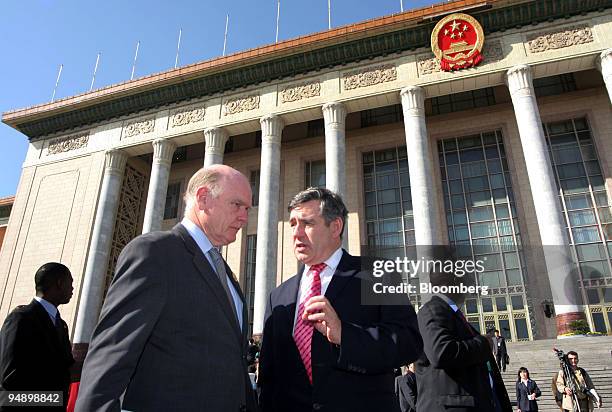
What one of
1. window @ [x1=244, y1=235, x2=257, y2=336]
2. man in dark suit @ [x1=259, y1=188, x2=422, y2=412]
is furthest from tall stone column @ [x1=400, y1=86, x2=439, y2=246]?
man in dark suit @ [x1=259, y1=188, x2=422, y2=412]

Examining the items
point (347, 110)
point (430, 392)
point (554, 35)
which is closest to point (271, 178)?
point (347, 110)

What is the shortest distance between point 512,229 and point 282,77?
12.6 meters

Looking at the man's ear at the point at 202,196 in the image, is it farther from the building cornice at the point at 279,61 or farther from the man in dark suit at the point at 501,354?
the building cornice at the point at 279,61

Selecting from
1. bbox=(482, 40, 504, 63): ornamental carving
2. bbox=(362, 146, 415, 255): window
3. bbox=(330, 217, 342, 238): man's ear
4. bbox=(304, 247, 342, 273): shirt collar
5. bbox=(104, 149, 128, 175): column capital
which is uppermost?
bbox=(482, 40, 504, 63): ornamental carving

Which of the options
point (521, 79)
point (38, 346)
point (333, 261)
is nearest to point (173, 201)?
point (521, 79)

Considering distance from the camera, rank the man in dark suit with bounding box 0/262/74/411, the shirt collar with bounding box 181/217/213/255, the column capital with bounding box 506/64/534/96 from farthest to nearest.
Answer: the column capital with bounding box 506/64/534/96 → the man in dark suit with bounding box 0/262/74/411 → the shirt collar with bounding box 181/217/213/255

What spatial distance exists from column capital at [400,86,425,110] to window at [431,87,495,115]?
3.78m

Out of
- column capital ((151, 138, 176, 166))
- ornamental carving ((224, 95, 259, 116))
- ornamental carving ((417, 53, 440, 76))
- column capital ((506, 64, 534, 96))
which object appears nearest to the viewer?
column capital ((506, 64, 534, 96))

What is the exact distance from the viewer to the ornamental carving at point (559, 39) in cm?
1584

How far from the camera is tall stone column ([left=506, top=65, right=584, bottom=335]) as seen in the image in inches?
525

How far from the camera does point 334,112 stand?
18078 millimetres

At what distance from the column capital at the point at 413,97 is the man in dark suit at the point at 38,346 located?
15840 millimetres

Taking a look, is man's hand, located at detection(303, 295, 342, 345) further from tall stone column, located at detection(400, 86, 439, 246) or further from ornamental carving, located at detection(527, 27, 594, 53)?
ornamental carving, located at detection(527, 27, 594, 53)

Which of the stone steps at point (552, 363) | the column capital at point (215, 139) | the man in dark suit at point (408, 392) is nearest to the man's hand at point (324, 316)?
the man in dark suit at point (408, 392)
